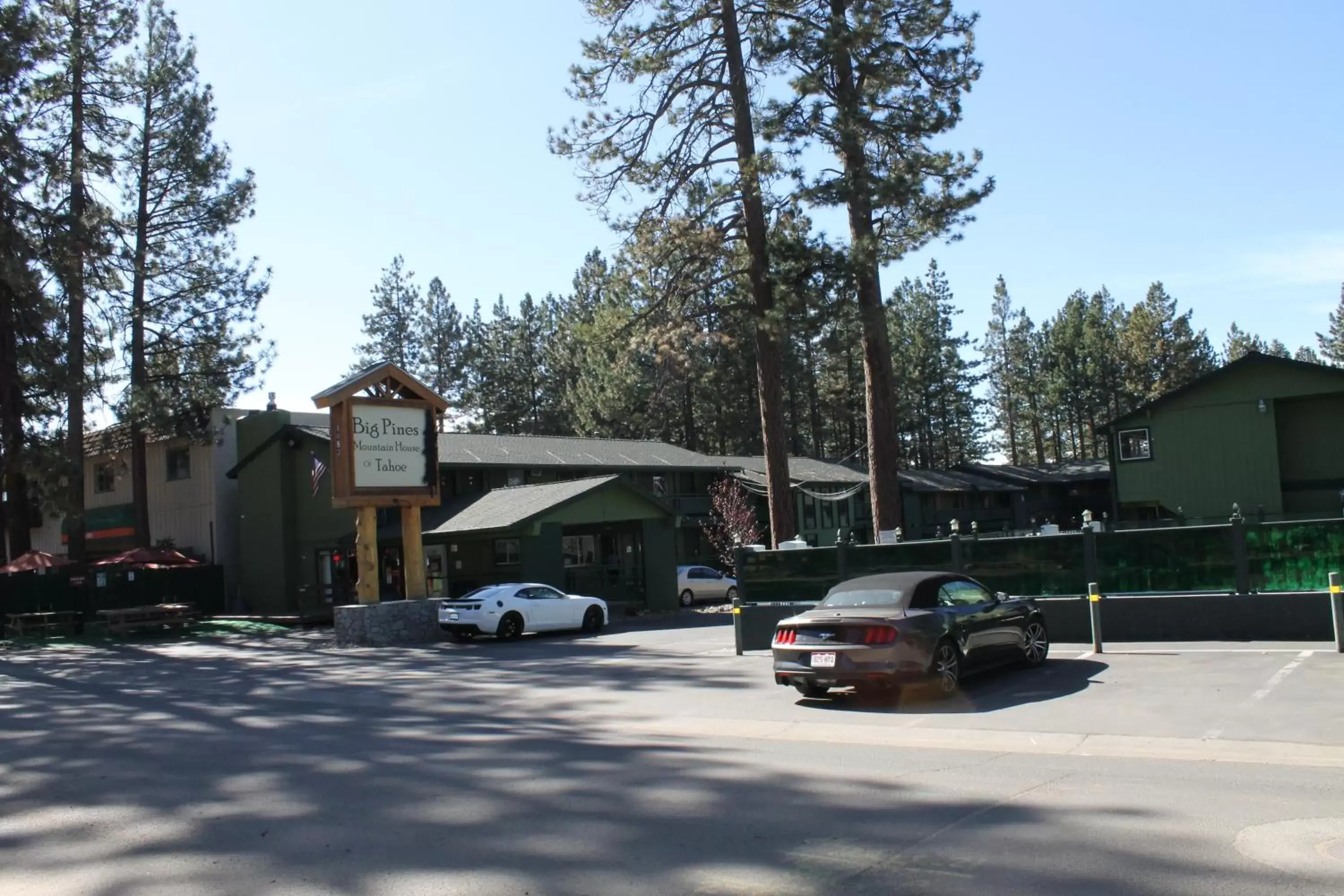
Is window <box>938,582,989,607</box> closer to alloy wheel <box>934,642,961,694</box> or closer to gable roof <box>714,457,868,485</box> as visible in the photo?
alloy wheel <box>934,642,961,694</box>

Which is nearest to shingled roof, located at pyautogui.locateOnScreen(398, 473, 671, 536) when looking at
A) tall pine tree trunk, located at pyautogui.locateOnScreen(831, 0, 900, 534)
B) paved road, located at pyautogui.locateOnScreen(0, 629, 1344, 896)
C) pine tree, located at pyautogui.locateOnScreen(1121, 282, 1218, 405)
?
tall pine tree trunk, located at pyautogui.locateOnScreen(831, 0, 900, 534)

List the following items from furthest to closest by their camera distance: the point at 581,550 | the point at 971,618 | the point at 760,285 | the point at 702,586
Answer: the point at 702,586
the point at 581,550
the point at 760,285
the point at 971,618

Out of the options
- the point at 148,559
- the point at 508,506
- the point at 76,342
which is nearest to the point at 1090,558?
the point at 508,506

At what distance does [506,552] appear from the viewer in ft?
115

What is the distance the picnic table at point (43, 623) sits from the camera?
3194cm

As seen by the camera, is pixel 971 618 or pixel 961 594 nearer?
pixel 971 618

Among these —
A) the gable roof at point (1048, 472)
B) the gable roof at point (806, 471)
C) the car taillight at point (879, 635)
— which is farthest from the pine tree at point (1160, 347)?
the car taillight at point (879, 635)

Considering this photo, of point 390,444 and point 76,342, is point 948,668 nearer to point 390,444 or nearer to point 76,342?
point 390,444

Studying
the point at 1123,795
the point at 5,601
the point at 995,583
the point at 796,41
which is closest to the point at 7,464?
the point at 5,601

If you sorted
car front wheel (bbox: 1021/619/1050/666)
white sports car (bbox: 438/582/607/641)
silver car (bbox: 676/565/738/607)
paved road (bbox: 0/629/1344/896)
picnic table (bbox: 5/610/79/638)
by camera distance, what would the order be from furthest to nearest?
1. silver car (bbox: 676/565/738/607)
2. picnic table (bbox: 5/610/79/638)
3. white sports car (bbox: 438/582/607/641)
4. car front wheel (bbox: 1021/619/1050/666)
5. paved road (bbox: 0/629/1344/896)

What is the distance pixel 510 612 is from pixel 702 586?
14391 mm

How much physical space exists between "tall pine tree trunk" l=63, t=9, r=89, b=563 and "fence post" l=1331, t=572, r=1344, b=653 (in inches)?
1230

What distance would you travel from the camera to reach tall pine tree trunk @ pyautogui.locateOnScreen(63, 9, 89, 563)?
33.0m

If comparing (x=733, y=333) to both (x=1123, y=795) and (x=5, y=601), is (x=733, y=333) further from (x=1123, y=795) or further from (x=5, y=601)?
(x=5, y=601)
